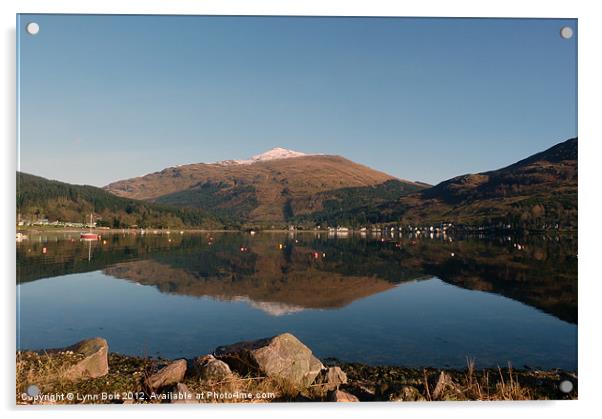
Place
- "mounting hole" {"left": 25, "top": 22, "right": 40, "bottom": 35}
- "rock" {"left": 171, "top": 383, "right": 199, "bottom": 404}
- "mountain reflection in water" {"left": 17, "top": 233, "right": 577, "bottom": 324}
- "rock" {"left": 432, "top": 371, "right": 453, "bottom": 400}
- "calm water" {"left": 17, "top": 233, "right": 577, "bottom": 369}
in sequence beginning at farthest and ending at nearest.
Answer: "mountain reflection in water" {"left": 17, "top": 233, "right": 577, "bottom": 324}, "calm water" {"left": 17, "top": 233, "right": 577, "bottom": 369}, "mounting hole" {"left": 25, "top": 22, "right": 40, "bottom": 35}, "rock" {"left": 432, "top": 371, "right": 453, "bottom": 400}, "rock" {"left": 171, "top": 383, "right": 199, "bottom": 404}

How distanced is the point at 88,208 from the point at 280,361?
42.4m

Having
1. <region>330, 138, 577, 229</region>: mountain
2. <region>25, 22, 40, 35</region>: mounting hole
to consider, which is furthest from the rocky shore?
<region>25, 22, 40, 35</region>: mounting hole

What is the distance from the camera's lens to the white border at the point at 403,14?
6156 millimetres

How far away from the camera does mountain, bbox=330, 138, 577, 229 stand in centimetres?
939

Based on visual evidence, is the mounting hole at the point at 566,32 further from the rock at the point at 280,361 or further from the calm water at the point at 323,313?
the rock at the point at 280,361

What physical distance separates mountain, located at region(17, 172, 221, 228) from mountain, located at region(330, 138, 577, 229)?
9.49 metres

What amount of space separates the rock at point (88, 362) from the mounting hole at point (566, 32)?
9281 mm

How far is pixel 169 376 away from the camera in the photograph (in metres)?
6.77

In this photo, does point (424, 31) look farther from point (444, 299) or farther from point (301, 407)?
point (444, 299)

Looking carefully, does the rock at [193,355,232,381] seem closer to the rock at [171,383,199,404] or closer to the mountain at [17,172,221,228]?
the rock at [171,383,199,404]

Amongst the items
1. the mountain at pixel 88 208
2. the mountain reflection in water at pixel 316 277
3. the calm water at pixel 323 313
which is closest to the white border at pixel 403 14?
A: the calm water at pixel 323 313

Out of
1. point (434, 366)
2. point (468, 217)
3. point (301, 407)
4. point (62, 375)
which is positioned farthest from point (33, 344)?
point (468, 217)

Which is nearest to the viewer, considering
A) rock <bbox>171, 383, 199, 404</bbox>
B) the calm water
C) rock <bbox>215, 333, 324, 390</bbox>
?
rock <bbox>171, 383, 199, 404</bbox>

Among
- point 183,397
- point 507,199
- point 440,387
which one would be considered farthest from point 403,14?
point 507,199
